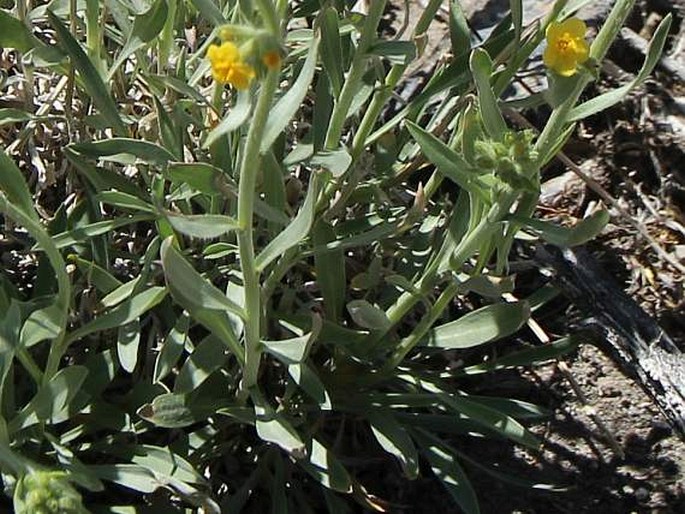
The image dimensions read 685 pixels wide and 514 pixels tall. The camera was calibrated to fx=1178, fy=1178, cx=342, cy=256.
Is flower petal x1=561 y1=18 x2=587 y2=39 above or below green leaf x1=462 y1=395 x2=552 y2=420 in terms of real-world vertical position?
above

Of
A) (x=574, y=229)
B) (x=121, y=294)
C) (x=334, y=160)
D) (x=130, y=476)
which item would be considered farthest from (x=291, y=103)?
(x=130, y=476)

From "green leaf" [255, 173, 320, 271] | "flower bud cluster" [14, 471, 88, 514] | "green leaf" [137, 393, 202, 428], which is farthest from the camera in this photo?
"green leaf" [137, 393, 202, 428]

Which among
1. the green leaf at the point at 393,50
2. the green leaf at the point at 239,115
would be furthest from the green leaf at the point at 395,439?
the green leaf at the point at 239,115

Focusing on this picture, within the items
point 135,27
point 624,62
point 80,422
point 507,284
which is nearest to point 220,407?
point 80,422

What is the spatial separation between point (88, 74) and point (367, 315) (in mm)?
715

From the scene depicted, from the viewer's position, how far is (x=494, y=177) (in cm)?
195

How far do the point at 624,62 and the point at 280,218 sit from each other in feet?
5.12

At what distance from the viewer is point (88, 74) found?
224 centimetres

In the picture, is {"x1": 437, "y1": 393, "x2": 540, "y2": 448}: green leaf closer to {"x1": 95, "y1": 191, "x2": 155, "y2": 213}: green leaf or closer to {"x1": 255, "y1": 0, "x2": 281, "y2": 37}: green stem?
{"x1": 95, "y1": 191, "x2": 155, "y2": 213}: green leaf

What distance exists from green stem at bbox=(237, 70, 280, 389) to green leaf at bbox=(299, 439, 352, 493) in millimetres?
193

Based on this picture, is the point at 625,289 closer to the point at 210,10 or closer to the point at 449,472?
the point at 449,472

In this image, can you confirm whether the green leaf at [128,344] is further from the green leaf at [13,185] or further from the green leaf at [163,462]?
the green leaf at [13,185]

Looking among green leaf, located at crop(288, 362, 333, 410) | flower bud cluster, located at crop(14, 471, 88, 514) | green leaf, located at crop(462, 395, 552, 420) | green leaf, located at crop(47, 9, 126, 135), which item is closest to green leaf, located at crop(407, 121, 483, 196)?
green leaf, located at crop(288, 362, 333, 410)

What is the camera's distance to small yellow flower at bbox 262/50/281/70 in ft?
4.70
